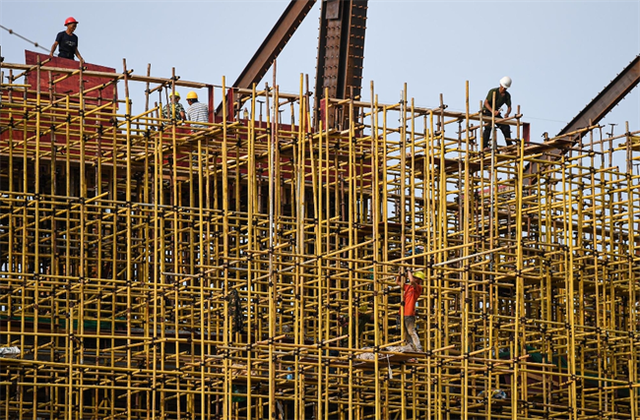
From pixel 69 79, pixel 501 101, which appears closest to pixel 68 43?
pixel 69 79

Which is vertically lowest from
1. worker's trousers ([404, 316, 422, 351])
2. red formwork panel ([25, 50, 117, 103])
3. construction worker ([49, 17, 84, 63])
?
worker's trousers ([404, 316, 422, 351])

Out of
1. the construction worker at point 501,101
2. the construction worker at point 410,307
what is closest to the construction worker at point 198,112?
the construction worker at point 501,101

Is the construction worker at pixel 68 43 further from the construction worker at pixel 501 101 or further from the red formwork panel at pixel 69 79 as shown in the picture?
the construction worker at pixel 501 101

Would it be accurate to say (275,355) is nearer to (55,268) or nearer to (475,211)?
(55,268)

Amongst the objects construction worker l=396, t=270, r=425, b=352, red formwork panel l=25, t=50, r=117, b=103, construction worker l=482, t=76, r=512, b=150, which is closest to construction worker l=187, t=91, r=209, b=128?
red formwork panel l=25, t=50, r=117, b=103

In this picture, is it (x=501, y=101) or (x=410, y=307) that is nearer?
(x=410, y=307)

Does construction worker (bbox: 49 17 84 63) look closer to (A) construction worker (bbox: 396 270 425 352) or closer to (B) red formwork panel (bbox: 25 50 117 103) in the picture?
(B) red formwork panel (bbox: 25 50 117 103)

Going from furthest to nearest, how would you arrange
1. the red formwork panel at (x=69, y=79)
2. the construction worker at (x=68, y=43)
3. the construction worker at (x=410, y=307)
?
the construction worker at (x=68, y=43), the red formwork panel at (x=69, y=79), the construction worker at (x=410, y=307)

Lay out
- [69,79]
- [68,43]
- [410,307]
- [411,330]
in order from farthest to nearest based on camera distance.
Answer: [68,43]
[69,79]
[410,307]
[411,330]

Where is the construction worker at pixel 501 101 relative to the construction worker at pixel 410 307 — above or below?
above

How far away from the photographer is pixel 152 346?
30.5m

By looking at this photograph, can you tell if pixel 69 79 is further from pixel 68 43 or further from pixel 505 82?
pixel 505 82

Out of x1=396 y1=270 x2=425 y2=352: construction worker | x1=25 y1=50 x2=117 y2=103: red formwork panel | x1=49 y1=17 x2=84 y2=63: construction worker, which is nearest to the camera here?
x1=396 y1=270 x2=425 y2=352: construction worker

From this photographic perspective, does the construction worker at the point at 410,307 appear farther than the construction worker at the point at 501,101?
No
